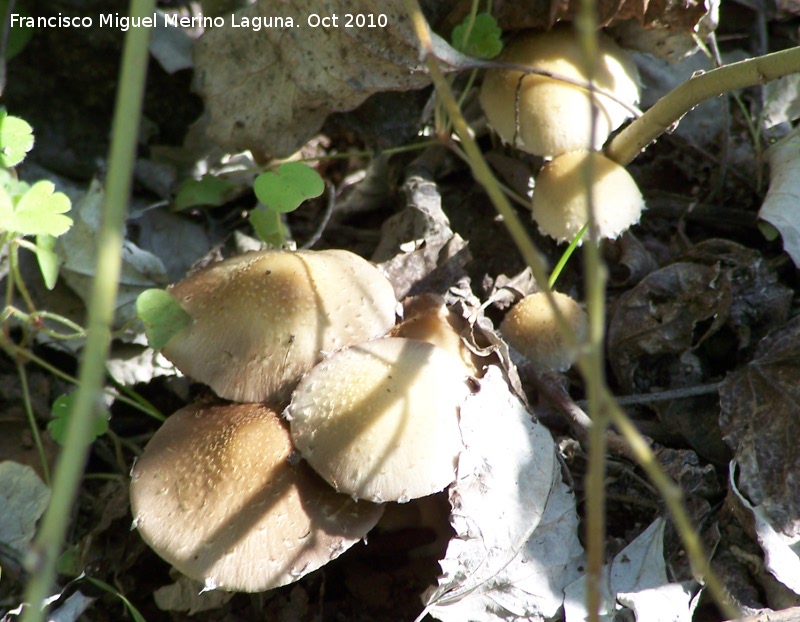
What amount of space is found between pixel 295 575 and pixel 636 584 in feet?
3.21

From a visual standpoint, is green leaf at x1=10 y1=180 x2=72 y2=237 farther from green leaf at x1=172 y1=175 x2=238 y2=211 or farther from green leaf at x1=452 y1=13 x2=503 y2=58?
green leaf at x1=452 y1=13 x2=503 y2=58

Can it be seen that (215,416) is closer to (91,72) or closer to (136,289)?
(136,289)

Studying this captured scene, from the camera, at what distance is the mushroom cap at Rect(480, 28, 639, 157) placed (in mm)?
2594

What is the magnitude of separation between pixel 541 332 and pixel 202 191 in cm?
158

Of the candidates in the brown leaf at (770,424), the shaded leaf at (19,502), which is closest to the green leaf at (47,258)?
the shaded leaf at (19,502)

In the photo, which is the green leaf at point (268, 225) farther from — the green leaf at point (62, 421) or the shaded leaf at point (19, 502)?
the shaded leaf at point (19, 502)

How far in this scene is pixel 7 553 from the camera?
2.39m

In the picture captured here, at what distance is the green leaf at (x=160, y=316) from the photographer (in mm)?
2098

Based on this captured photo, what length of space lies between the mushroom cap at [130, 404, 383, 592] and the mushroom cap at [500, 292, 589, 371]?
31.2 inches

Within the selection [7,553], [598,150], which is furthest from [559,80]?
[7,553]

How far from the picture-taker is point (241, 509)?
191cm

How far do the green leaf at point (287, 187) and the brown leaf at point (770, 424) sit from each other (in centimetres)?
152

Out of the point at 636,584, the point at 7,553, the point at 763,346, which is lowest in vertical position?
the point at 7,553

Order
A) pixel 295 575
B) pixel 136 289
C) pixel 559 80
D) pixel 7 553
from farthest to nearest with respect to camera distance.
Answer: pixel 136 289 → pixel 559 80 → pixel 7 553 → pixel 295 575
